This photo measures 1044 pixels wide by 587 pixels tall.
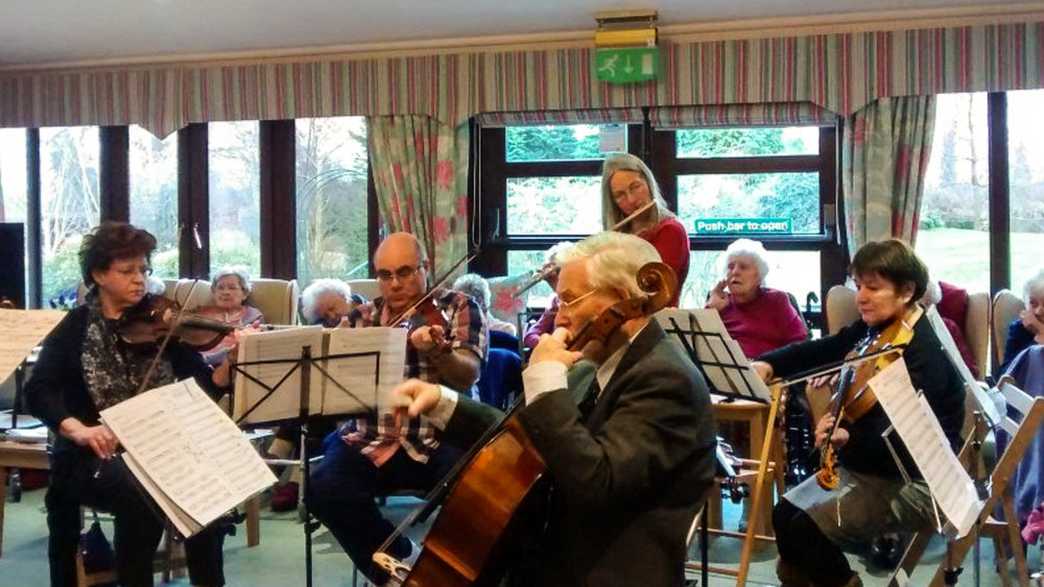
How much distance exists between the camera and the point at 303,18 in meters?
5.15

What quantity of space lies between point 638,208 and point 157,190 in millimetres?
3844

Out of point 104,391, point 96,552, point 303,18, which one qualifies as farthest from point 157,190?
point 104,391

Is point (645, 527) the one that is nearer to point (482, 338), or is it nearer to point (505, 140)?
point (482, 338)

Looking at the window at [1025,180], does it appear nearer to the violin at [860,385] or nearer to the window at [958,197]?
→ the window at [958,197]

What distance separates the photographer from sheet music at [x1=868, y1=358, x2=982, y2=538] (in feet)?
7.18

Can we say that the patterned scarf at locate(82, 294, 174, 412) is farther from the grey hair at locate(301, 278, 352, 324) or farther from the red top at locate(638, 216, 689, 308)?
the grey hair at locate(301, 278, 352, 324)

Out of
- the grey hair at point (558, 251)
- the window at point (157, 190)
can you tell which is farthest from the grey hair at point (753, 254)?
the window at point (157, 190)

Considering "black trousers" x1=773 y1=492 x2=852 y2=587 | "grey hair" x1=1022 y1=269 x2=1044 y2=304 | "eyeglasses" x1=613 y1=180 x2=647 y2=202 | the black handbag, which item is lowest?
the black handbag

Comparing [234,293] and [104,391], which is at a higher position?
[234,293]

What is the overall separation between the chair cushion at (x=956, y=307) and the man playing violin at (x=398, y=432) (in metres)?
2.27

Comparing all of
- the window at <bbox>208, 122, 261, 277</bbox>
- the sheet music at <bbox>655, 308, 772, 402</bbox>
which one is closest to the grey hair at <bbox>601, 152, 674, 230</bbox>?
the sheet music at <bbox>655, 308, 772, 402</bbox>

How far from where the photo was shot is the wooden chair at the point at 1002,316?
4234 millimetres

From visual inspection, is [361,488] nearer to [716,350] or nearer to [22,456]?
[716,350]

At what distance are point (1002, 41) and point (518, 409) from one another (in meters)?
4.06
